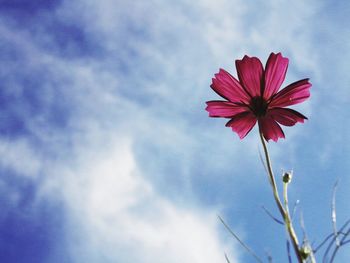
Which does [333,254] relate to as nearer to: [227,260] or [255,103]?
[227,260]

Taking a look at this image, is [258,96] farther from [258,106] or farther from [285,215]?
[285,215]

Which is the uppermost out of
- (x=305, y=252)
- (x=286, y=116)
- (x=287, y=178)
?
(x=286, y=116)

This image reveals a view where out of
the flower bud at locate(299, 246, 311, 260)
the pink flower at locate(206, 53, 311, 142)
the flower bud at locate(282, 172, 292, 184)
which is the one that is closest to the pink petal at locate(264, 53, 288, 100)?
the pink flower at locate(206, 53, 311, 142)

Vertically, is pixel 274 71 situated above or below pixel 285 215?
above

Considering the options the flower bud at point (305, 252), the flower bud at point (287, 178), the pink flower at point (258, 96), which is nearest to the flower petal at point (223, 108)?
the pink flower at point (258, 96)

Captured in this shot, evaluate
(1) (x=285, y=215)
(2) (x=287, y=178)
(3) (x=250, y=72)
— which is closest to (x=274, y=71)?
(3) (x=250, y=72)

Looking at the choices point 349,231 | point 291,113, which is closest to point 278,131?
point 291,113

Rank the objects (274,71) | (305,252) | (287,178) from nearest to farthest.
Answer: (305,252) → (287,178) → (274,71)
